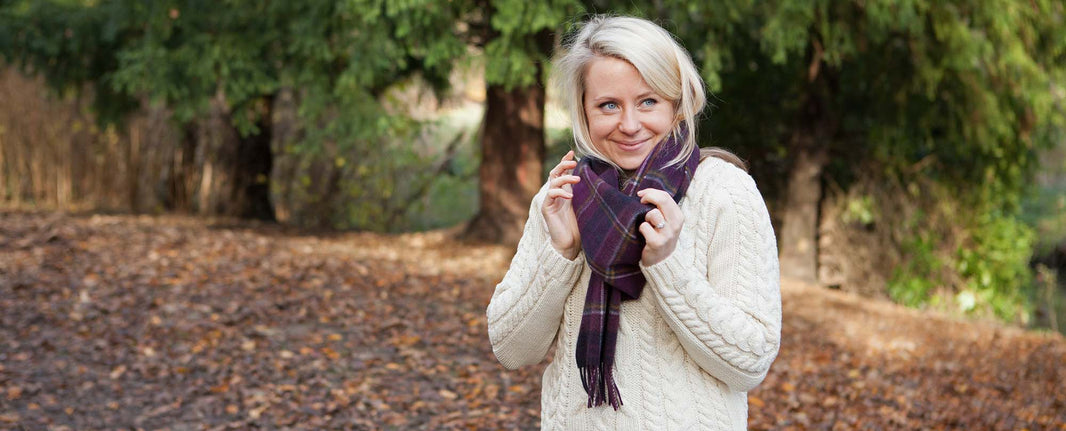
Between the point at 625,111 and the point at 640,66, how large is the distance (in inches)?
3.5

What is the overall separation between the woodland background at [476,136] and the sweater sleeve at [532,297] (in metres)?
2.80

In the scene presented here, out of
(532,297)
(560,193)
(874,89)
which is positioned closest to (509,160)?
(874,89)

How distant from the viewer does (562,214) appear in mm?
1723

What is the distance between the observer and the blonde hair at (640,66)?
1682mm

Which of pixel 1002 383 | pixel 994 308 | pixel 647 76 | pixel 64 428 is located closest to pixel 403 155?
pixel 64 428

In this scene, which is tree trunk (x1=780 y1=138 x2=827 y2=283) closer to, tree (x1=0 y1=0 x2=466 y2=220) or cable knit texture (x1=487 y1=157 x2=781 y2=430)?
tree (x1=0 y1=0 x2=466 y2=220)

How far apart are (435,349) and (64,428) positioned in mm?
1967

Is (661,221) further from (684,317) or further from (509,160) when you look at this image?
(509,160)

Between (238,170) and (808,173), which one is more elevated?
(808,173)

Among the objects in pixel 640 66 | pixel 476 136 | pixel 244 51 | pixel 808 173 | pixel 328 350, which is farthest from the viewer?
pixel 476 136

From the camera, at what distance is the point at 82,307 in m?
5.84

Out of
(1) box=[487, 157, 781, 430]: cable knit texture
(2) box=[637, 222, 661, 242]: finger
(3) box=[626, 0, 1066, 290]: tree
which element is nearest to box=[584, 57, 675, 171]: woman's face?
(1) box=[487, 157, 781, 430]: cable knit texture

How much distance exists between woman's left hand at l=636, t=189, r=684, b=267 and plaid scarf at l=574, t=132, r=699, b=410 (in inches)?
1.5

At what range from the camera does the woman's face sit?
67.2 inches
